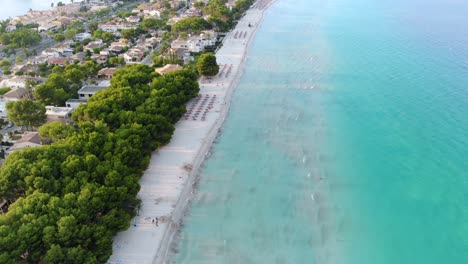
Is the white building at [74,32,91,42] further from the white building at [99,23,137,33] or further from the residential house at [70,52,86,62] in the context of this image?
the residential house at [70,52,86,62]

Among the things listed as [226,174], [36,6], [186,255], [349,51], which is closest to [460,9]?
[349,51]

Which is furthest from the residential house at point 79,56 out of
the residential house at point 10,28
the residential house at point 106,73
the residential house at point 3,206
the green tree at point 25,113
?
the residential house at point 3,206

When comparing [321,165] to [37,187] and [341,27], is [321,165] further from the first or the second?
[341,27]

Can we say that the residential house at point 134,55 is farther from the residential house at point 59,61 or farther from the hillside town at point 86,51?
the residential house at point 59,61

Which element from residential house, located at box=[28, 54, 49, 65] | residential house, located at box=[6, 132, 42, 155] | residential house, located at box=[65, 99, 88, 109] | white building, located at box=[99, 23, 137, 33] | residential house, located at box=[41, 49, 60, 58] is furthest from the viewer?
white building, located at box=[99, 23, 137, 33]

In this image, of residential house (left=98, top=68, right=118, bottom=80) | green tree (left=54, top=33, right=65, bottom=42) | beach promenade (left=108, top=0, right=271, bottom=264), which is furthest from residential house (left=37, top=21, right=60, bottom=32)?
beach promenade (left=108, top=0, right=271, bottom=264)
